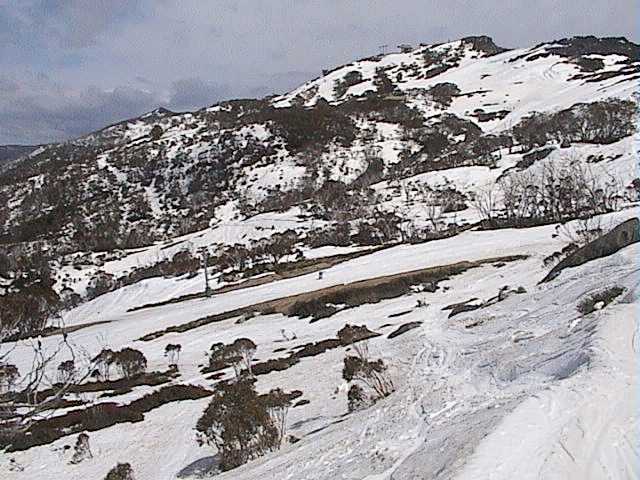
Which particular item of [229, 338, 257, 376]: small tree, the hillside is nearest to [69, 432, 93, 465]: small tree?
the hillside

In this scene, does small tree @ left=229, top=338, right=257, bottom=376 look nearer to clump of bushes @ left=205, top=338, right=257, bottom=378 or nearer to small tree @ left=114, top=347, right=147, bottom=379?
clump of bushes @ left=205, top=338, right=257, bottom=378

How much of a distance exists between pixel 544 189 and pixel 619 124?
37.9 m

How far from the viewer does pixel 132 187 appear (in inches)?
5659

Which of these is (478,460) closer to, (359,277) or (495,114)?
(359,277)

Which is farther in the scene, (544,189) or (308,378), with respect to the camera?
(544,189)

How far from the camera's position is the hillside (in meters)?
8.35

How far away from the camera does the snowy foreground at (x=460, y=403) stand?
660cm

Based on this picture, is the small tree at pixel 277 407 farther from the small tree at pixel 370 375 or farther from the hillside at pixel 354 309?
the small tree at pixel 370 375

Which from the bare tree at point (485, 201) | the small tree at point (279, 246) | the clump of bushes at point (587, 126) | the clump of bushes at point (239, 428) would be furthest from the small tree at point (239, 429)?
the clump of bushes at point (587, 126)

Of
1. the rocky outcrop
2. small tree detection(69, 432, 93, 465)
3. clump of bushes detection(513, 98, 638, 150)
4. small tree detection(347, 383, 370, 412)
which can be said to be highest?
clump of bushes detection(513, 98, 638, 150)

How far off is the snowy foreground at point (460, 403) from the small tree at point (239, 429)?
84cm

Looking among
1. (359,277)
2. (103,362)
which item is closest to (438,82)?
(359,277)

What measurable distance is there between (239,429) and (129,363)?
60.8 feet

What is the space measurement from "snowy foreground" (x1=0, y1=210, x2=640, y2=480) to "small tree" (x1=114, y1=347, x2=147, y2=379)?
0.94 meters
